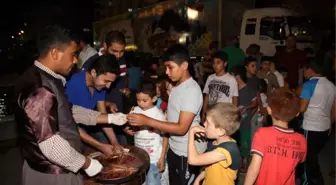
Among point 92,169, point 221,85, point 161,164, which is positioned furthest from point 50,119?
point 221,85

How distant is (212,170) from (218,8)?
945cm

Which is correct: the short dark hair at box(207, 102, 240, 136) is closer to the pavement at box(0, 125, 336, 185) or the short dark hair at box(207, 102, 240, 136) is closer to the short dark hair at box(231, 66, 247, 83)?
the pavement at box(0, 125, 336, 185)

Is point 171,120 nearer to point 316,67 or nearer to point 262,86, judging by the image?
point 316,67

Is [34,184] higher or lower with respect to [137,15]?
lower

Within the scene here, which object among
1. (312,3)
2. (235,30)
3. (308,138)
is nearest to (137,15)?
(235,30)

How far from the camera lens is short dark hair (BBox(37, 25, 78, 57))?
7.42ft

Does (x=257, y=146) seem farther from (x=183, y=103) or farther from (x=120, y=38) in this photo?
(x=120, y=38)

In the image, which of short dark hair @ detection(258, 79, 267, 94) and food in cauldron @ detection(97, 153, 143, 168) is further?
short dark hair @ detection(258, 79, 267, 94)

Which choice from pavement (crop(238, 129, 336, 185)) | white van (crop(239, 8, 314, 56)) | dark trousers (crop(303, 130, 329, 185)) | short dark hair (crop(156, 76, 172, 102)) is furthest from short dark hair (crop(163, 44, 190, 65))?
white van (crop(239, 8, 314, 56))

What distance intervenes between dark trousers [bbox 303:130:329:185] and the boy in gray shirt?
83.5 inches

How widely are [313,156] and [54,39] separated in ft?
13.5

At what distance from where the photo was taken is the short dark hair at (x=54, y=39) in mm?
2262

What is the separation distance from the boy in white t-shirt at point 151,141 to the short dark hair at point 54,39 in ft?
4.85

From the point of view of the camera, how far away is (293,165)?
2.75 m
